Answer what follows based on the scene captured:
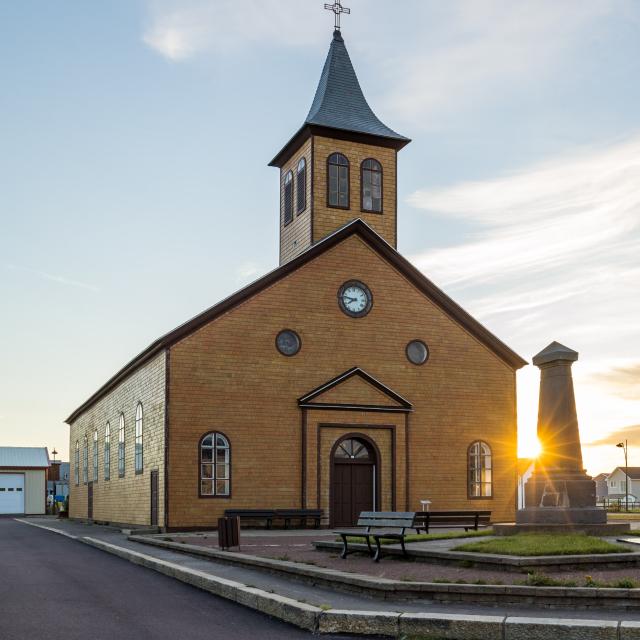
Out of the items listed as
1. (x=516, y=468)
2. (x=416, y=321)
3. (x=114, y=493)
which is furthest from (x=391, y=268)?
(x=114, y=493)

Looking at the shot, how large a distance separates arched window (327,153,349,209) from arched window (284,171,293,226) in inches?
88.7

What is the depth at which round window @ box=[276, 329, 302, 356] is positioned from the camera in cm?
3095

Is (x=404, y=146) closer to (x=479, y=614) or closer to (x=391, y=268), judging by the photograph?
(x=391, y=268)

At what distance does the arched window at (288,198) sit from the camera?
119 ft

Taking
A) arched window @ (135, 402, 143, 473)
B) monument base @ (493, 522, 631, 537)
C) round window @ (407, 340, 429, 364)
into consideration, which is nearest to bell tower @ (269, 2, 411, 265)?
round window @ (407, 340, 429, 364)

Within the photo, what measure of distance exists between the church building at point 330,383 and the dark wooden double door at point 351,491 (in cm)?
5

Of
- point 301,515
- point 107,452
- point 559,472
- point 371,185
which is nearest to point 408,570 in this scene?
point 559,472

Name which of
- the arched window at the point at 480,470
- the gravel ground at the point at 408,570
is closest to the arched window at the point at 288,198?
the arched window at the point at 480,470

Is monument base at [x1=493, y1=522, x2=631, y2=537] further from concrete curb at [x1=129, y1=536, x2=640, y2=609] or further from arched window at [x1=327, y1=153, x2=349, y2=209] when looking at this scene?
arched window at [x1=327, y1=153, x2=349, y2=209]

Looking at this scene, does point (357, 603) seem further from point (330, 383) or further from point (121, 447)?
point (121, 447)

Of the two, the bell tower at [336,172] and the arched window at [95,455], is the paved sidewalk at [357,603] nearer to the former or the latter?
the bell tower at [336,172]

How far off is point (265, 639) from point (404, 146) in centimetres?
2808

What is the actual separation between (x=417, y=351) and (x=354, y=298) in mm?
2925

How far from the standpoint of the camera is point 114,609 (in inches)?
471
